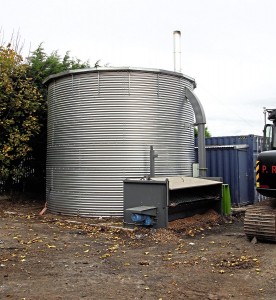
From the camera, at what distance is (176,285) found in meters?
5.80

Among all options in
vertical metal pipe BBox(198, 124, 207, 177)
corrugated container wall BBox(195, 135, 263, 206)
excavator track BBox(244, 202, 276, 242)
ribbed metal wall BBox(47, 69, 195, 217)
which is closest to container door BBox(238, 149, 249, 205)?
corrugated container wall BBox(195, 135, 263, 206)

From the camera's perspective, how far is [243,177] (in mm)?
15102

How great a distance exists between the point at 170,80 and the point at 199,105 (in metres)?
1.33

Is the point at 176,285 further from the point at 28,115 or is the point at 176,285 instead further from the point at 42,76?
the point at 42,76

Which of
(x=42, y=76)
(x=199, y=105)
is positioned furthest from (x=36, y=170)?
(x=199, y=105)

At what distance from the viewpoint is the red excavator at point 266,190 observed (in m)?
8.09

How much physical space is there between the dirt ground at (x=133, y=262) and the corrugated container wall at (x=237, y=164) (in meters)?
3.81

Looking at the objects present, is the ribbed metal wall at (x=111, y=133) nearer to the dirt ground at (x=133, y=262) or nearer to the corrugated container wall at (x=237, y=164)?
the dirt ground at (x=133, y=262)

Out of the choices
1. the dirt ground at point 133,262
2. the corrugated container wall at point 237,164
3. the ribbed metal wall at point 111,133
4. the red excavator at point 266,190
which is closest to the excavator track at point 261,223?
the red excavator at point 266,190

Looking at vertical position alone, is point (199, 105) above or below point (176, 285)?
above

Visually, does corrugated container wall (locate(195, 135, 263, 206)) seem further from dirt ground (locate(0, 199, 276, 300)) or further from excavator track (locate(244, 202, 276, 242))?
excavator track (locate(244, 202, 276, 242))

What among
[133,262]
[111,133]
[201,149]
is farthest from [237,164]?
[133,262]

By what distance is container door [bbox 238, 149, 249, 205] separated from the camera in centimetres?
1486

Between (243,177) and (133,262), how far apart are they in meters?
9.08
